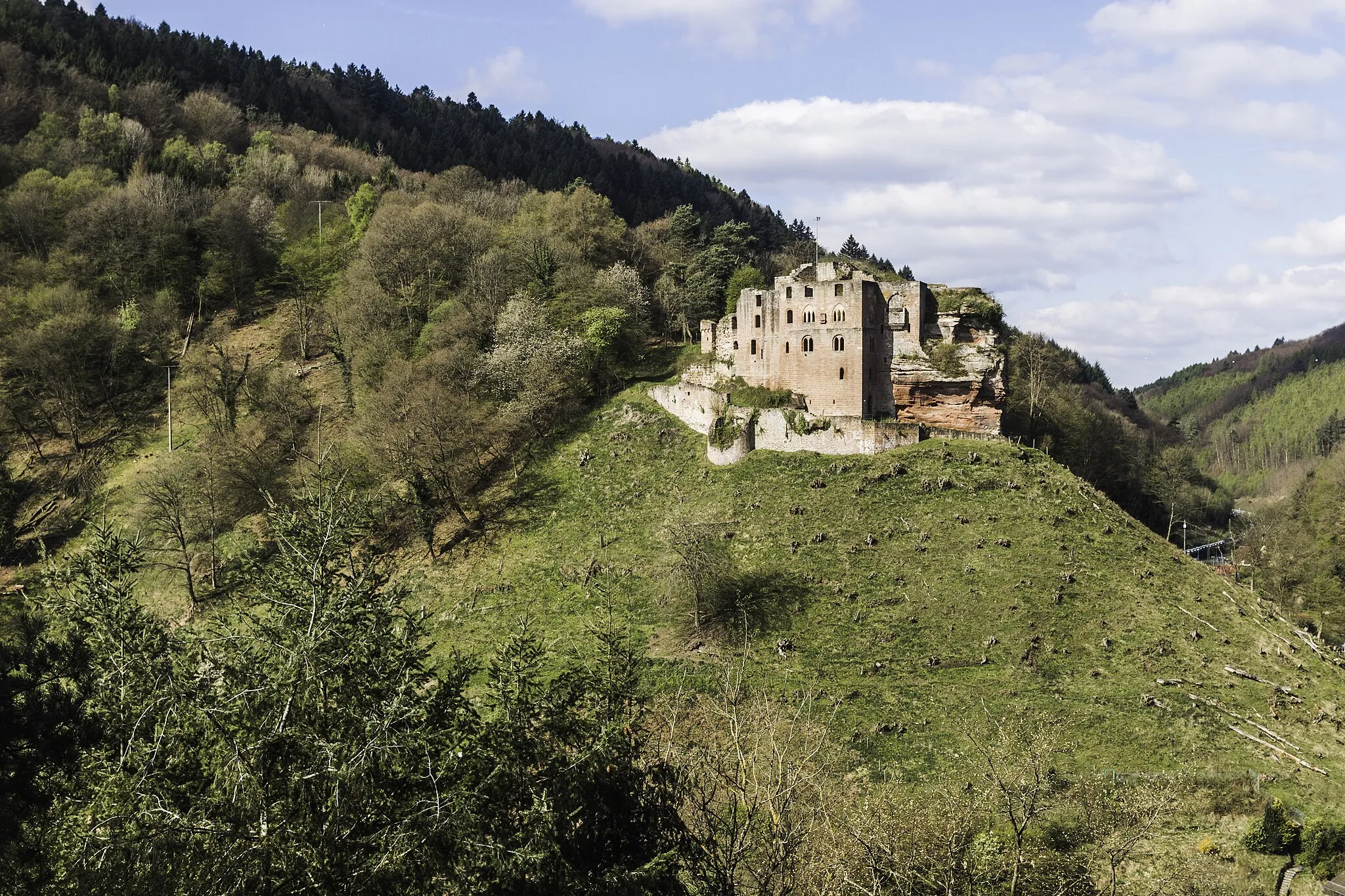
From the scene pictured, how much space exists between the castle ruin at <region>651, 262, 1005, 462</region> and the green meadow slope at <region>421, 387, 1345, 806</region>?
3.98 ft

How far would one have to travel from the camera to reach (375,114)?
108812mm

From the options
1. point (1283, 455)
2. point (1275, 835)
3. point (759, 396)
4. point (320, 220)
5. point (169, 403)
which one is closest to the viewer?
point (1275, 835)

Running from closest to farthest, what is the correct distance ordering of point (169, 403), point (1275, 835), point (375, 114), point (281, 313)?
point (1275, 835)
point (169, 403)
point (281, 313)
point (375, 114)

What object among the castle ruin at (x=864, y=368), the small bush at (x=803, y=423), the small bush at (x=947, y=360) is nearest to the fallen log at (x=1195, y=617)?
the castle ruin at (x=864, y=368)

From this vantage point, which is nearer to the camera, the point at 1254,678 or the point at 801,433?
the point at 1254,678

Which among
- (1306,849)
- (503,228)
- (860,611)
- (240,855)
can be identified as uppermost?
(503,228)

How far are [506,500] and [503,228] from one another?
24.3 metres

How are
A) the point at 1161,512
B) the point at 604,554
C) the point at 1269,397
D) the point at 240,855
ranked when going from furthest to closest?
the point at 1269,397, the point at 1161,512, the point at 604,554, the point at 240,855

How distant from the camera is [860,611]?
3412cm

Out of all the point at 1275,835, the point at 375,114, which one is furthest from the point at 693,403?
the point at 375,114

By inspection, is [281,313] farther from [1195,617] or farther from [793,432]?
[1195,617]

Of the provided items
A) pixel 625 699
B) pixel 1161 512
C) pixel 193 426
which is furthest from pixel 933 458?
pixel 193 426

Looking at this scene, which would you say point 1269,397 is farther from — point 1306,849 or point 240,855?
point 240,855

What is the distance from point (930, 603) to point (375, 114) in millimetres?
97049
